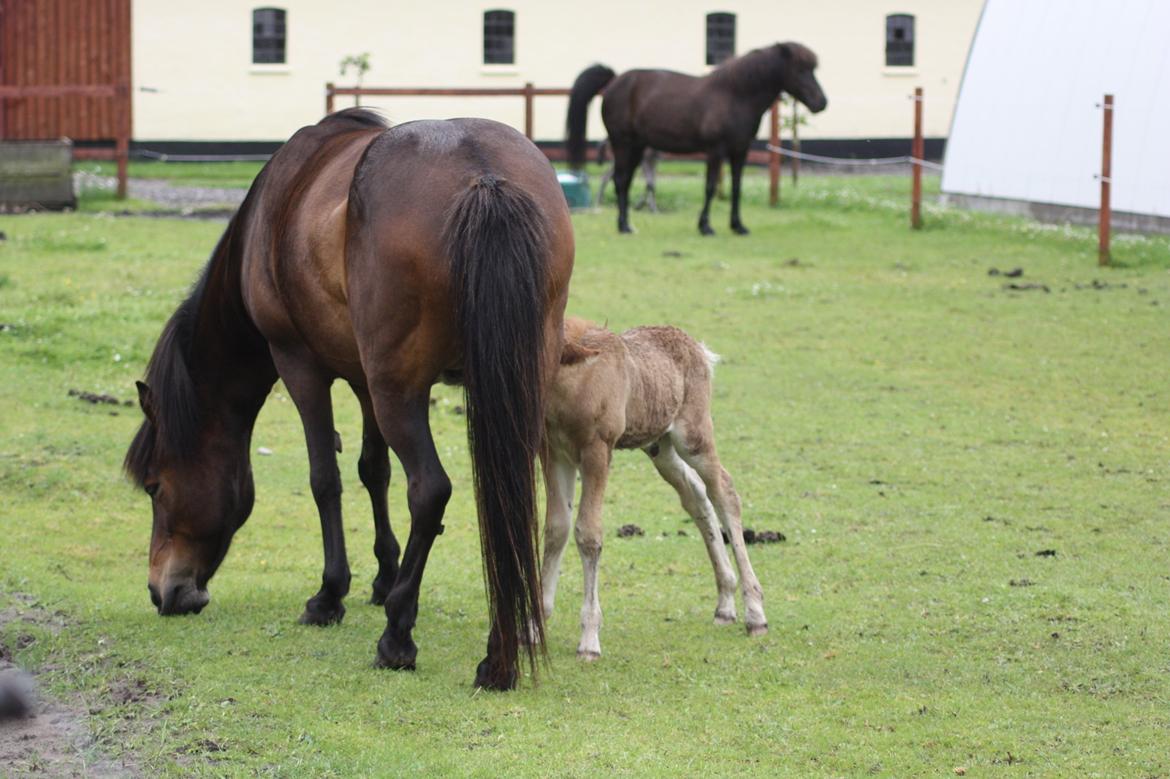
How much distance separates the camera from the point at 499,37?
109ft

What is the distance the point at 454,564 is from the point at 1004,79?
55.0 ft

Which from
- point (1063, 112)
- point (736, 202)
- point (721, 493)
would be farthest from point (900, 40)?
point (721, 493)

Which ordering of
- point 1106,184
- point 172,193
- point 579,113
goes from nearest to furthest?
1. point 1106,184
2. point 579,113
3. point 172,193

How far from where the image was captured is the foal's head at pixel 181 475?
20.0 ft

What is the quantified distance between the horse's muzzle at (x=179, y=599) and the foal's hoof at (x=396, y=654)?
1.14 m

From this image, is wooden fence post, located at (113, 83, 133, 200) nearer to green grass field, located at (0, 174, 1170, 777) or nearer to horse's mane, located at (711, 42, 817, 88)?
green grass field, located at (0, 174, 1170, 777)

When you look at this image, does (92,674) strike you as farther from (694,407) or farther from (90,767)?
(694,407)

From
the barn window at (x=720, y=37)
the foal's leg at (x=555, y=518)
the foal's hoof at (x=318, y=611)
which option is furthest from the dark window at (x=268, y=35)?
the foal's leg at (x=555, y=518)

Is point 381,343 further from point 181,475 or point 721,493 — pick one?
point 721,493

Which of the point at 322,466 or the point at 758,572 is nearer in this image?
the point at 322,466

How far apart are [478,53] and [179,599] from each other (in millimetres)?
27911

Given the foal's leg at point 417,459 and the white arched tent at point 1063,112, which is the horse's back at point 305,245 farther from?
the white arched tent at point 1063,112

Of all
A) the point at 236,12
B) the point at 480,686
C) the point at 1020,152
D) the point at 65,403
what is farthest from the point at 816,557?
the point at 236,12

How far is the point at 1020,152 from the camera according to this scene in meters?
20.8
